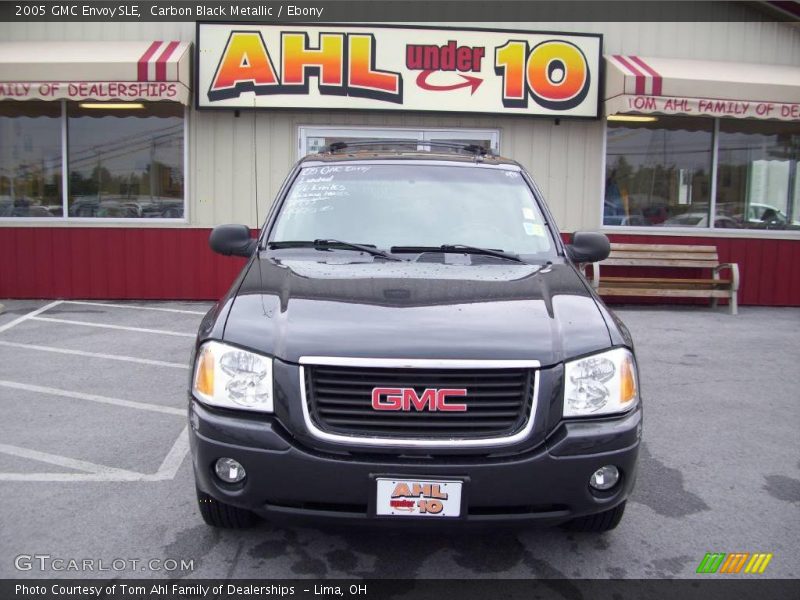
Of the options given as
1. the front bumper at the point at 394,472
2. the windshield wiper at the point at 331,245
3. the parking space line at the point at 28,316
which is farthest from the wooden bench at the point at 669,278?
the front bumper at the point at 394,472

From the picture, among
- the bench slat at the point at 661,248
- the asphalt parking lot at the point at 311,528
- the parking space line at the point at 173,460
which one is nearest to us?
the asphalt parking lot at the point at 311,528

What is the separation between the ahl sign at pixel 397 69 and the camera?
9.69 meters

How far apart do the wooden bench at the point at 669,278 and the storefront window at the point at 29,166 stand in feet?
26.0

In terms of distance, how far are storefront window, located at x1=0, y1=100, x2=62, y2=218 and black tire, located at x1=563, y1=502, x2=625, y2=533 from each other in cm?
944

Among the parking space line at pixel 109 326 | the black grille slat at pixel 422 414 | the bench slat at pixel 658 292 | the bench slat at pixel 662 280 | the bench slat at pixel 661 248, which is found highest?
the bench slat at pixel 661 248

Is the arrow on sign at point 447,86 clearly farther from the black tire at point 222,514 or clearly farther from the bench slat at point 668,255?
the black tire at point 222,514

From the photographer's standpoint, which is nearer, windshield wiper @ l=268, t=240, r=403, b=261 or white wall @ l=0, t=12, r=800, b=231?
windshield wiper @ l=268, t=240, r=403, b=261

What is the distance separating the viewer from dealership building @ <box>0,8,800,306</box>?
959 cm

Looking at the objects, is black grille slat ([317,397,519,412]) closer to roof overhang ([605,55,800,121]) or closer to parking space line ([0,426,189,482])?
parking space line ([0,426,189,482])

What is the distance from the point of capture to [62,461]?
4090 mm

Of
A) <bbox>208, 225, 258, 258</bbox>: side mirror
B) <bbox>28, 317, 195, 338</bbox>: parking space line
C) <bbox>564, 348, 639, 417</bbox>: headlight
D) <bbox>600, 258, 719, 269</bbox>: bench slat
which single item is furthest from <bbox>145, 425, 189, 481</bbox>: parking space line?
<bbox>600, 258, 719, 269</bbox>: bench slat

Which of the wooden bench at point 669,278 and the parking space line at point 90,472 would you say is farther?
the wooden bench at point 669,278

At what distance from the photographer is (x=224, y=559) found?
2.97 metres

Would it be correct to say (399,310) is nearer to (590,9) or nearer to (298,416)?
(298,416)
